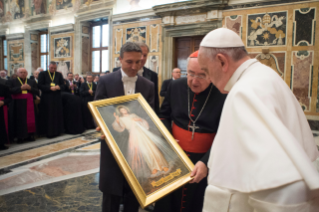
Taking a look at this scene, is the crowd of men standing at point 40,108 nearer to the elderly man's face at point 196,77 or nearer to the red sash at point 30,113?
the red sash at point 30,113

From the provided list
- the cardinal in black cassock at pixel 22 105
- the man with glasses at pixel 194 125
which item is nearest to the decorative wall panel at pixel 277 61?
the man with glasses at pixel 194 125

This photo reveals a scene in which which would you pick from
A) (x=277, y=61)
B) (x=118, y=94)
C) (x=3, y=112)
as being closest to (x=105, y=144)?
(x=118, y=94)

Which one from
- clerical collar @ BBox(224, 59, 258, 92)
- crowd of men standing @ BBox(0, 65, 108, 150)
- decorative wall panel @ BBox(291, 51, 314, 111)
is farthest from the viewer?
decorative wall panel @ BBox(291, 51, 314, 111)

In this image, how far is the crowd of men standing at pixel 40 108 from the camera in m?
5.65

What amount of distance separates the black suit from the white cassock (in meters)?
1.11

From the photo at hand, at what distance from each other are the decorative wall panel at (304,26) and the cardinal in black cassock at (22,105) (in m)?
7.72

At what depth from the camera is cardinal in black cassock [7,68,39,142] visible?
5.85m

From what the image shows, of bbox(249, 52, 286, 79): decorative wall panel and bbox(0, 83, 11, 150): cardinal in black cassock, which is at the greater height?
bbox(249, 52, 286, 79): decorative wall panel

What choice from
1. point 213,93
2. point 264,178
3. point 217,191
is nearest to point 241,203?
point 217,191

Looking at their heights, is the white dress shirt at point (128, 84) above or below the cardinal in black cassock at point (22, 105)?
above

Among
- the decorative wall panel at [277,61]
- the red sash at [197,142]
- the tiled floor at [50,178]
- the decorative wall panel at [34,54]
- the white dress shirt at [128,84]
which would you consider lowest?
the tiled floor at [50,178]

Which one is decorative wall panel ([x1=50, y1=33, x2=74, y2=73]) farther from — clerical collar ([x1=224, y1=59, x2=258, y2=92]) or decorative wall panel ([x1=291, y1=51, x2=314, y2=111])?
clerical collar ([x1=224, y1=59, x2=258, y2=92])

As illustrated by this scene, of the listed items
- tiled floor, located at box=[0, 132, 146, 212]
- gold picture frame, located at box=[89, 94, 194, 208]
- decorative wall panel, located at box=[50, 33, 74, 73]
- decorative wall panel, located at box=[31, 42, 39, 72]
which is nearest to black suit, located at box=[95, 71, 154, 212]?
gold picture frame, located at box=[89, 94, 194, 208]

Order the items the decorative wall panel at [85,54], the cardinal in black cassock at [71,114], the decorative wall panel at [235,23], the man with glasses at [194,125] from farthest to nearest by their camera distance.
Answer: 1. the decorative wall panel at [85,54]
2. the decorative wall panel at [235,23]
3. the cardinal in black cassock at [71,114]
4. the man with glasses at [194,125]
